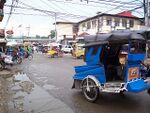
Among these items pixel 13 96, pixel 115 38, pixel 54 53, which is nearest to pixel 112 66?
pixel 115 38

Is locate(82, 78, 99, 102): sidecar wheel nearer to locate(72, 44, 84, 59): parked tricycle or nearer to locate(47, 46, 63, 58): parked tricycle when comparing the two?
locate(72, 44, 84, 59): parked tricycle

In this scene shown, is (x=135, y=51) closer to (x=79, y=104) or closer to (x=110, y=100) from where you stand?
(x=110, y=100)

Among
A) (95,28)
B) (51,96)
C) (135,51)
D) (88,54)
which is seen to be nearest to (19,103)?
(51,96)

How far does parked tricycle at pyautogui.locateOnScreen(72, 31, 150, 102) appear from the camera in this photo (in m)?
8.19

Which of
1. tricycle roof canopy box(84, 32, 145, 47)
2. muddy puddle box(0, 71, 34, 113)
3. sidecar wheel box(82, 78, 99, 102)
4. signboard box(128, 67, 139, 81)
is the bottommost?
muddy puddle box(0, 71, 34, 113)

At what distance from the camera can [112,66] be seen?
30.9 feet

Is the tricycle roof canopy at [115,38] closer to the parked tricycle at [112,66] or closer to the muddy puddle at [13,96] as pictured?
the parked tricycle at [112,66]

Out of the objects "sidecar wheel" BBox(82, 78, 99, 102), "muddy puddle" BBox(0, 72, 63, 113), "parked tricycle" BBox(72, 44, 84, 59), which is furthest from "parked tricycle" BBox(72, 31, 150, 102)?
"parked tricycle" BBox(72, 44, 84, 59)

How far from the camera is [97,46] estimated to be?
898 cm

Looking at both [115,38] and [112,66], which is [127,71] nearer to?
[115,38]

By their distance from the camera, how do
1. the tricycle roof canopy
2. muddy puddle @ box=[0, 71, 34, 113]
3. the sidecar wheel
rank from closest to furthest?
the tricycle roof canopy → muddy puddle @ box=[0, 71, 34, 113] → the sidecar wheel

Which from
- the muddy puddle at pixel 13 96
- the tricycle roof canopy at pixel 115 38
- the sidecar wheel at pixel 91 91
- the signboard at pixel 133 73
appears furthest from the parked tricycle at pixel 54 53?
the signboard at pixel 133 73

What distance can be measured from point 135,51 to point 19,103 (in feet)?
14.1

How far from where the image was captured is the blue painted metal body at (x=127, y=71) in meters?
7.93
